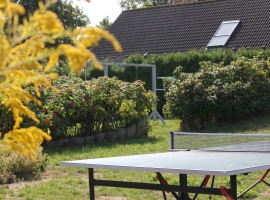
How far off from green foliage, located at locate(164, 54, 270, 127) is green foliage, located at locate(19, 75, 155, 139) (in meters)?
1.27

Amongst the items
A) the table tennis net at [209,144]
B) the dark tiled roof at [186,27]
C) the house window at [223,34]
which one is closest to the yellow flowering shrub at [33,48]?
the table tennis net at [209,144]

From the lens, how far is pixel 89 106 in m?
14.0

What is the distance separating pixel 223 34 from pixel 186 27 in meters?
2.49

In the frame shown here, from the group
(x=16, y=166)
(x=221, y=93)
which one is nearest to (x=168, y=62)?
(x=221, y=93)

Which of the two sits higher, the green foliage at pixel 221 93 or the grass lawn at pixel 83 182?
the green foliage at pixel 221 93

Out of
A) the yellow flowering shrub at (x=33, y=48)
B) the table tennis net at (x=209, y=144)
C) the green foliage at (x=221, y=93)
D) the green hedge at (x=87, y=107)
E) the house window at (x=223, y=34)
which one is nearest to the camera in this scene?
the yellow flowering shrub at (x=33, y=48)

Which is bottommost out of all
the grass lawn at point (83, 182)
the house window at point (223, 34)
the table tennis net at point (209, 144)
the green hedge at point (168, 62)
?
the grass lawn at point (83, 182)

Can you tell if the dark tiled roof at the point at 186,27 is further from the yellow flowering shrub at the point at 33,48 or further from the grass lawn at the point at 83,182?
the yellow flowering shrub at the point at 33,48

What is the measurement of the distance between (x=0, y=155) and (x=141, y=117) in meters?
6.67

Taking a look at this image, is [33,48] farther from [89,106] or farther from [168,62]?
[168,62]

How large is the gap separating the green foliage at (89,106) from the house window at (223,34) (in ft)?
42.1

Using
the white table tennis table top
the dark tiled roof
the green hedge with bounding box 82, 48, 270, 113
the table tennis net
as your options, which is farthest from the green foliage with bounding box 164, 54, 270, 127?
the white table tennis table top

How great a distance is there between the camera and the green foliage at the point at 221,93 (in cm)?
1611

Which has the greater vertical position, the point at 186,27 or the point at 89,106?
the point at 186,27
